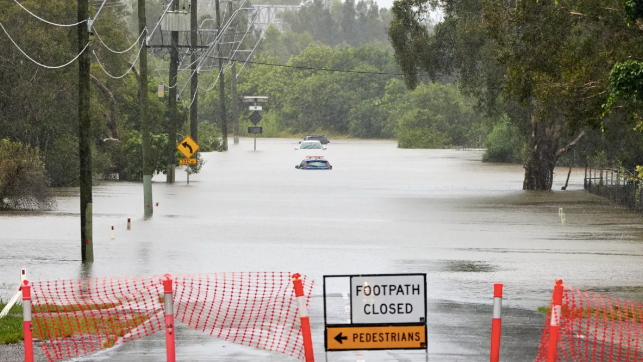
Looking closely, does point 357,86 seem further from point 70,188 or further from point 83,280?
point 83,280

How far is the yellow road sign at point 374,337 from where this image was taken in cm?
974

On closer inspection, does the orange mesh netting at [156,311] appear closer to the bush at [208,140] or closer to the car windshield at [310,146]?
the bush at [208,140]

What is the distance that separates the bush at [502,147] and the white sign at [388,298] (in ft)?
217

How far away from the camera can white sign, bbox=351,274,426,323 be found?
9.70 m

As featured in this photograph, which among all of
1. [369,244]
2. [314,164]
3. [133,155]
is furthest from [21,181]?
[314,164]

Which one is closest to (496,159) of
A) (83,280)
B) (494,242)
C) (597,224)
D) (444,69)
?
(444,69)

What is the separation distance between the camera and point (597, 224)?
106ft

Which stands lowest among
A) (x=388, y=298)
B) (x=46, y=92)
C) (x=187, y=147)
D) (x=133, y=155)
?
(x=133, y=155)

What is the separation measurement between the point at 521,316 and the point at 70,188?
37.7 m

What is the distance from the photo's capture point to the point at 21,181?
35406 mm

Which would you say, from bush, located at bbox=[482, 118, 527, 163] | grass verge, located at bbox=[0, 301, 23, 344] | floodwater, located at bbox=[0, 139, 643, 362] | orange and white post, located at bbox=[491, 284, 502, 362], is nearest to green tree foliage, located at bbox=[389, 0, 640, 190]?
floodwater, located at bbox=[0, 139, 643, 362]

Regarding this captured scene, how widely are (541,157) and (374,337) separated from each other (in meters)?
39.6

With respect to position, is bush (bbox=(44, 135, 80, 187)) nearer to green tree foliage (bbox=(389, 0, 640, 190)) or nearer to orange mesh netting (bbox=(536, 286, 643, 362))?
green tree foliage (bbox=(389, 0, 640, 190))

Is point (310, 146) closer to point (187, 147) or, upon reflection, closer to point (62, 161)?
point (62, 161)
